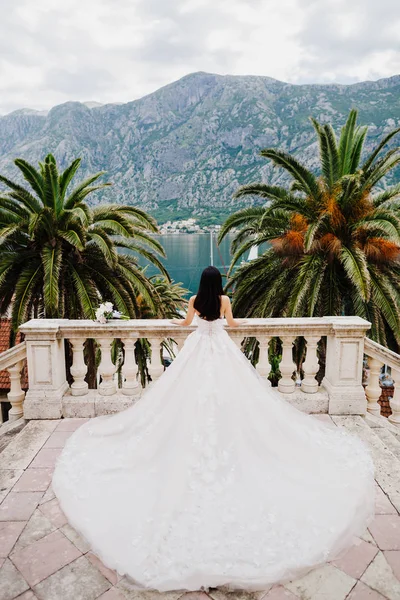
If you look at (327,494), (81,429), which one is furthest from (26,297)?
(327,494)

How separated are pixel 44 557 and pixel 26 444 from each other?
1812mm

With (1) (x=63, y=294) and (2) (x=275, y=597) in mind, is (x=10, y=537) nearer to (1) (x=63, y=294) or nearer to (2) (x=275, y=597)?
(2) (x=275, y=597)

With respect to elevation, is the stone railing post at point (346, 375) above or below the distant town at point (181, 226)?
below

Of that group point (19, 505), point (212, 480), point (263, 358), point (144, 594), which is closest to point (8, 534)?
point (19, 505)

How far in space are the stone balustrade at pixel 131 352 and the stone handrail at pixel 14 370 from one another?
1.01 ft

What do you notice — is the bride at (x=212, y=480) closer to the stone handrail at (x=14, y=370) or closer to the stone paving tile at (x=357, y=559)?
the stone paving tile at (x=357, y=559)

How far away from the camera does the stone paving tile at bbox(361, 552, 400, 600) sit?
2.65 m

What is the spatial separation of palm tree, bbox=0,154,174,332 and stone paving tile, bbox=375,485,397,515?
6.63m

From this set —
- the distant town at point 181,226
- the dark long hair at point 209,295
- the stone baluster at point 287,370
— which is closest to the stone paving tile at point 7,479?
the dark long hair at point 209,295

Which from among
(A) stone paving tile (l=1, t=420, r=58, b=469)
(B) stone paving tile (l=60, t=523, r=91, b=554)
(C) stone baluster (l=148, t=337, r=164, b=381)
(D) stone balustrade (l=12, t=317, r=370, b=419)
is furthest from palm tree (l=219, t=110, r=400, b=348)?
(B) stone paving tile (l=60, t=523, r=91, b=554)

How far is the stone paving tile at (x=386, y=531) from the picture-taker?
3.04 metres

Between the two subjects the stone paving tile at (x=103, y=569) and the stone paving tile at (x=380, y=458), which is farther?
the stone paving tile at (x=380, y=458)

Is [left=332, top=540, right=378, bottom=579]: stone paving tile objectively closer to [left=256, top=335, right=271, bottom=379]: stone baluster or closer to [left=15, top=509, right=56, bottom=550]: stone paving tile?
[left=15, top=509, right=56, bottom=550]: stone paving tile

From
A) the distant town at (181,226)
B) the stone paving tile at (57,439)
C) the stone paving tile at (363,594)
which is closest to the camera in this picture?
the stone paving tile at (363,594)
